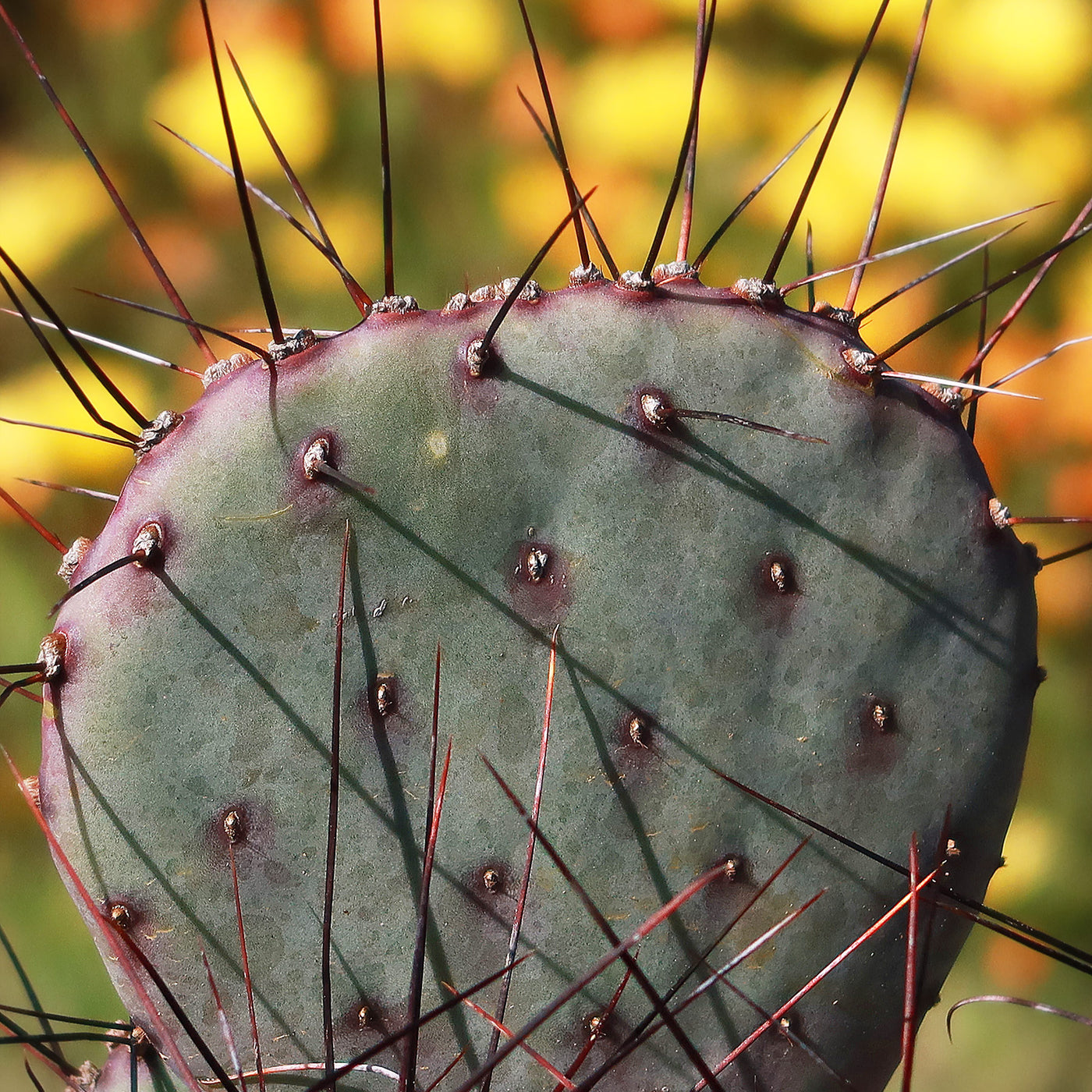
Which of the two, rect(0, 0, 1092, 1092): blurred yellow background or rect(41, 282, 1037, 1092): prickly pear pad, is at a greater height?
rect(0, 0, 1092, 1092): blurred yellow background

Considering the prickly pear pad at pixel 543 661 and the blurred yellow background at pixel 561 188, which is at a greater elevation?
the blurred yellow background at pixel 561 188

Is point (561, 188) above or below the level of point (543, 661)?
above

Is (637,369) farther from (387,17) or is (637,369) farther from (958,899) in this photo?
(387,17)

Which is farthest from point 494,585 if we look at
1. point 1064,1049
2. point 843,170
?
point 1064,1049

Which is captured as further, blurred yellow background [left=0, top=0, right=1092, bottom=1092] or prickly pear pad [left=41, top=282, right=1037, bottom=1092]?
blurred yellow background [left=0, top=0, right=1092, bottom=1092]
